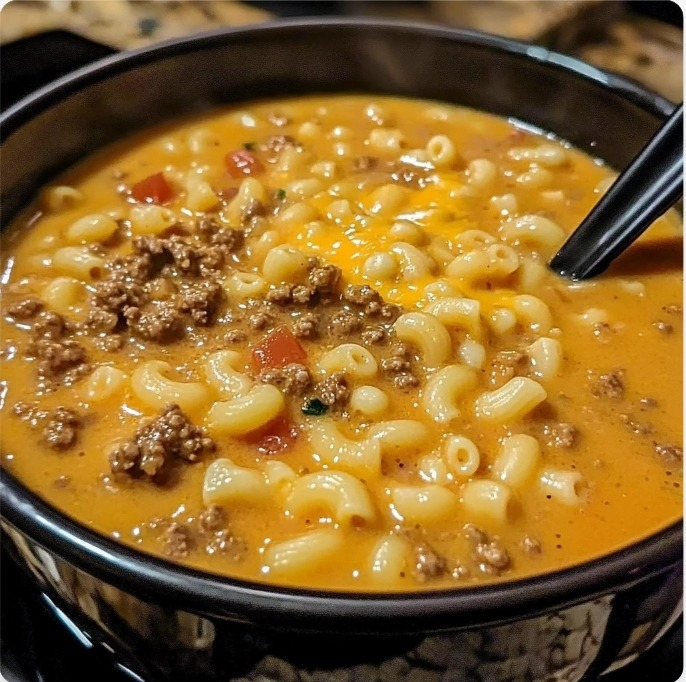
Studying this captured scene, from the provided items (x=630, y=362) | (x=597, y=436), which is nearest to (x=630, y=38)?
(x=630, y=362)

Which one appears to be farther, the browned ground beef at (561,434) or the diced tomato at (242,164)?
the diced tomato at (242,164)

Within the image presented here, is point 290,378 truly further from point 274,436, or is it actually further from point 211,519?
point 211,519

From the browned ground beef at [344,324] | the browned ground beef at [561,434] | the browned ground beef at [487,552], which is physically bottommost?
the browned ground beef at [487,552]

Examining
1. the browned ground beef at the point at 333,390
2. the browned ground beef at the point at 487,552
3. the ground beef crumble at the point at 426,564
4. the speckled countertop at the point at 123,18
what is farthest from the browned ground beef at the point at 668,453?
the speckled countertop at the point at 123,18

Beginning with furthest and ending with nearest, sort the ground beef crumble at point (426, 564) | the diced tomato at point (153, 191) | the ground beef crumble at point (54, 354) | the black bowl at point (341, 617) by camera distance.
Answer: the diced tomato at point (153, 191), the ground beef crumble at point (54, 354), the ground beef crumble at point (426, 564), the black bowl at point (341, 617)

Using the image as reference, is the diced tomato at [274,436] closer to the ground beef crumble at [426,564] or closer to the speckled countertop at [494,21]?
the ground beef crumble at [426,564]

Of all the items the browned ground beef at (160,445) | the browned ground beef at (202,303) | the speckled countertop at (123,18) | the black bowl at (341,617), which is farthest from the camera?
the speckled countertop at (123,18)

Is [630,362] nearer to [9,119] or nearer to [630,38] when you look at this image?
[9,119]
